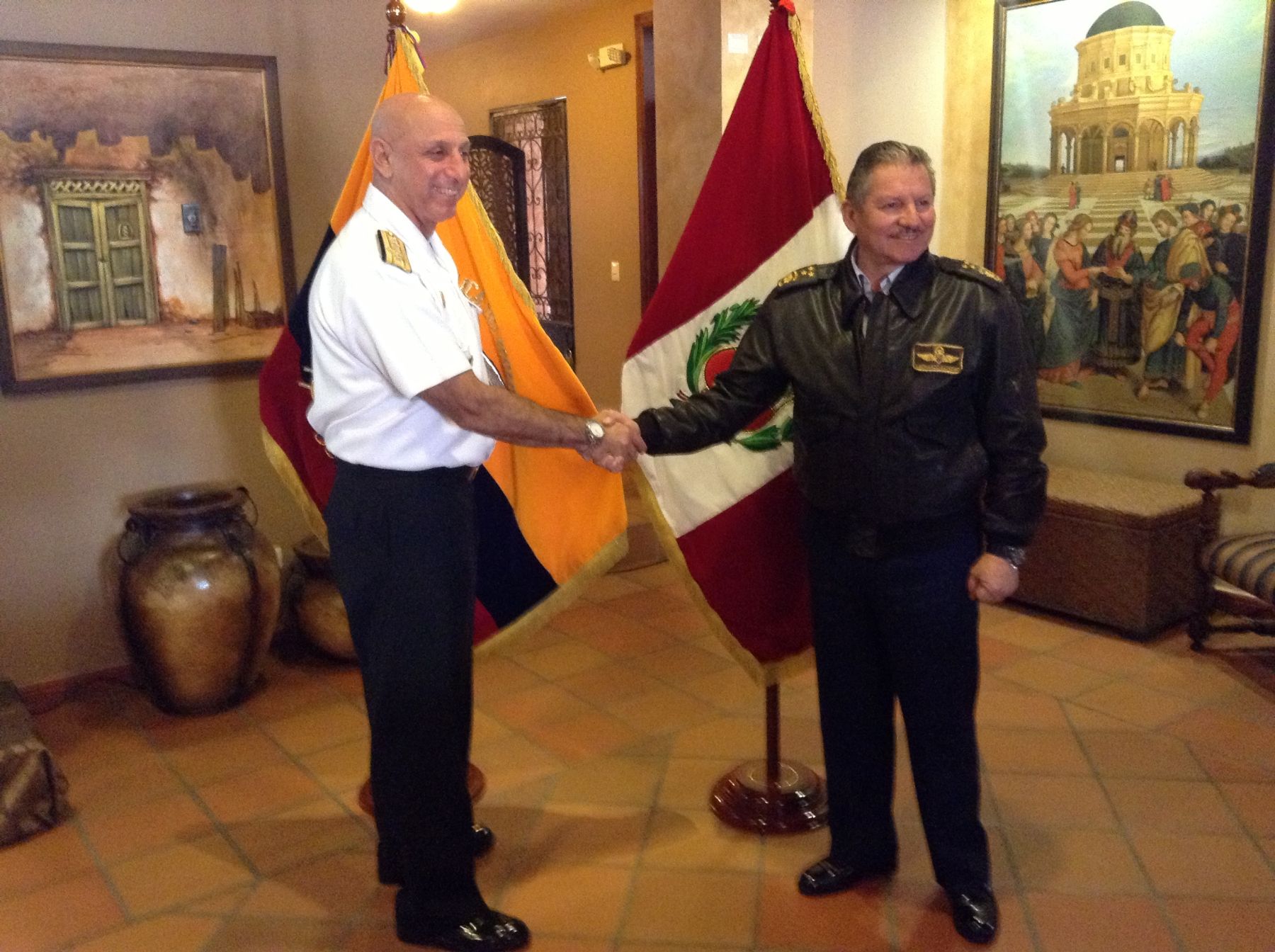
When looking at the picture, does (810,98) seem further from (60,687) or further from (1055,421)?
(60,687)

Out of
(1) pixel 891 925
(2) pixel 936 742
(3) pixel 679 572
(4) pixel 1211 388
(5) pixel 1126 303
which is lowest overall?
(1) pixel 891 925

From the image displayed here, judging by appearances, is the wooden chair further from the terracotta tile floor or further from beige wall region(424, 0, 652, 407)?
beige wall region(424, 0, 652, 407)

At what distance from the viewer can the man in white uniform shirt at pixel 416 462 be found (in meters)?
A: 1.88

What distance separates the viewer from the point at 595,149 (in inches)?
249

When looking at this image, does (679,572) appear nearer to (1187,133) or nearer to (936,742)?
(936,742)

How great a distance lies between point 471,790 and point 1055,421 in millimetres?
2728

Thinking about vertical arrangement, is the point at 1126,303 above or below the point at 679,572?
above

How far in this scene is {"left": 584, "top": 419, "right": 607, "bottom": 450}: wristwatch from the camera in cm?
210

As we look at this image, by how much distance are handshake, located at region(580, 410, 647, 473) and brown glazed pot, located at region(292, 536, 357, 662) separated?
5.26ft

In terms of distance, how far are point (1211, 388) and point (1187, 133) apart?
2.83 ft

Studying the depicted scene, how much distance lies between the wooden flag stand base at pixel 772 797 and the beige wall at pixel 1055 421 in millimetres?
2075

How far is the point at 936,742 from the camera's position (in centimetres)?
208

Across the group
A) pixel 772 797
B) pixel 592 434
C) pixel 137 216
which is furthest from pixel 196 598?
pixel 772 797

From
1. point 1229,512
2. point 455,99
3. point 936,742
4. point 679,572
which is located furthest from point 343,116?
point 455,99
